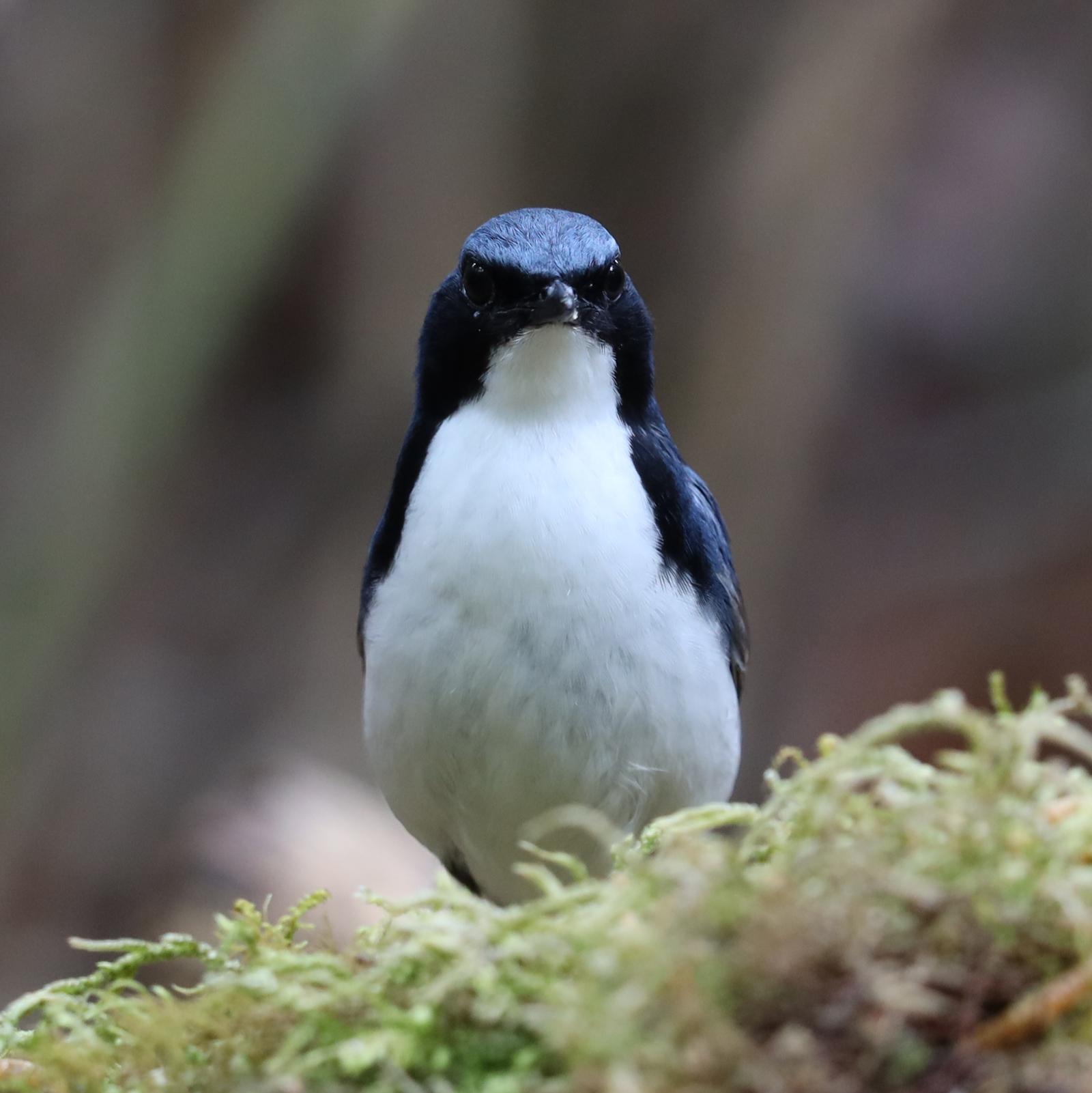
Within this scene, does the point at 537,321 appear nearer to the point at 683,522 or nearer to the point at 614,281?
the point at 614,281

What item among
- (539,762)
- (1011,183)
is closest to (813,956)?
(539,762)

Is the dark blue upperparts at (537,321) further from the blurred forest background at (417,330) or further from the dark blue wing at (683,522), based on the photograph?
Result: the blurred forest background at (417,330)

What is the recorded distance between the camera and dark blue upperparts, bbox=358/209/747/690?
3176 mm

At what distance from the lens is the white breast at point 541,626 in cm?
299

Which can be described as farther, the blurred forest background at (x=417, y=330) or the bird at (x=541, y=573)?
the blurred forest background at (x=417, y=330)

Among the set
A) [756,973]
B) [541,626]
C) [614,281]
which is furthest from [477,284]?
[756,973]

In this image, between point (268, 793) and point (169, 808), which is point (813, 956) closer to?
point (268, 793)

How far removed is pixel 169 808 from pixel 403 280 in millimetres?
3939

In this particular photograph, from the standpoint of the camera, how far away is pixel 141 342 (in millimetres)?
8062

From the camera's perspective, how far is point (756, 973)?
1.23 meters

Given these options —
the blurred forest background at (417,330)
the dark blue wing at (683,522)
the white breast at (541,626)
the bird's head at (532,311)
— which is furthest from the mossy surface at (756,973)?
the blurred forest background at (417,330)

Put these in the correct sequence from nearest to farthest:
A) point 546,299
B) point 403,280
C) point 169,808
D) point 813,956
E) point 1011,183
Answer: point 813,956
point 546,299
point 403,280
point 169,808
point 1011,183

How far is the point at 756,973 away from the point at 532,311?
6.94 ft

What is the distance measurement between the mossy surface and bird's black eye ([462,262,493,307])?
183cm
